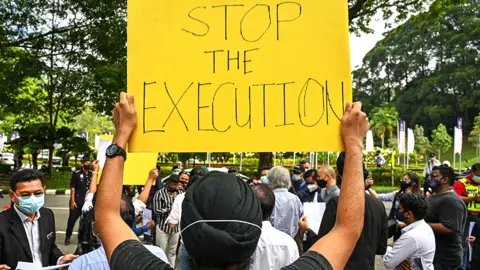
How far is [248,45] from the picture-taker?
1921 mm

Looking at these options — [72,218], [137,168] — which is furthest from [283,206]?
[72,218]

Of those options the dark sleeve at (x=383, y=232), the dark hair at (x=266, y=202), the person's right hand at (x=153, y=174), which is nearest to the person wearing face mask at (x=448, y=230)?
the dark sleeve at (x=383, y=232)

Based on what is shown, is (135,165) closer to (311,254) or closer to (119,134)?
(119,134)

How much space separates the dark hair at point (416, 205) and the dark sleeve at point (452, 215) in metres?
1.00

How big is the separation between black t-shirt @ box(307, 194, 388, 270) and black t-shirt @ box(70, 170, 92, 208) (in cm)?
670

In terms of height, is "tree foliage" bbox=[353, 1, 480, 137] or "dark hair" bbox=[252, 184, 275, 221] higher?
"tree foliage" bbox=[353, 1, 480, 137]

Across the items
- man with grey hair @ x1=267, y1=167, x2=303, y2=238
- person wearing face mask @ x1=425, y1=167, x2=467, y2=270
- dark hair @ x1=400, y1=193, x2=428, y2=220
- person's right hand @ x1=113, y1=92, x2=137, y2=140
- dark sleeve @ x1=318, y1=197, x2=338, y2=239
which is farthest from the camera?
man with grey hair @ x1=267, y1=167, x2=303, y2=238

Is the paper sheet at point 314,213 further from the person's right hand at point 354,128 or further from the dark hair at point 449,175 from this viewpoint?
the person's right hand at point 354,128

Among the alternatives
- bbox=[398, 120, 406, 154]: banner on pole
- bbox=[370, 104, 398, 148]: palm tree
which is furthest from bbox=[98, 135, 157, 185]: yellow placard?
bbox=[370, 104, 398, 148]: palm tree

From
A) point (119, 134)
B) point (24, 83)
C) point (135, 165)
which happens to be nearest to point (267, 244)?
point (119, 134)

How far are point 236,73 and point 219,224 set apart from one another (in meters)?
0.81

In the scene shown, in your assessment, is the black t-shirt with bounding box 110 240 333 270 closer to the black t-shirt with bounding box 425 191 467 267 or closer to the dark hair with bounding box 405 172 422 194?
the black t-shirt with bounding box 425 191 467 267

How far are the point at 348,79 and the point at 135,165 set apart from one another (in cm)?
378

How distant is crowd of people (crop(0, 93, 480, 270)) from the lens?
4.34 feet
